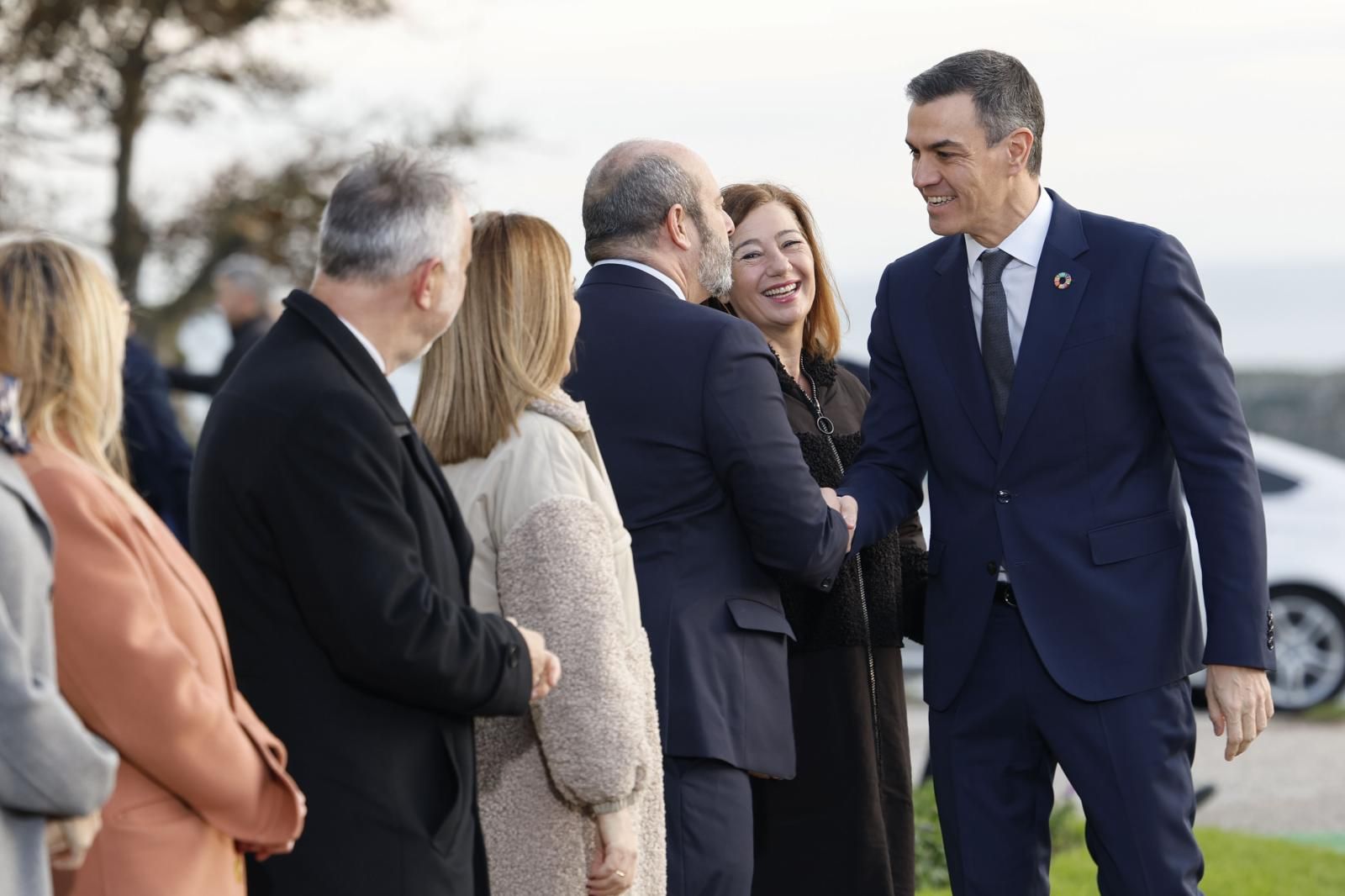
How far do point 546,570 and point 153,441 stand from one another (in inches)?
227

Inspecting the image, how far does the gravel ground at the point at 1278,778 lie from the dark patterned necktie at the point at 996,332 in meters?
3.76

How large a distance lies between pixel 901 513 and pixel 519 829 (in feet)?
4.50

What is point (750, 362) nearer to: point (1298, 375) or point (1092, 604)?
point (1092, 604)

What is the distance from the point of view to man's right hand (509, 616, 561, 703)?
2975 mm

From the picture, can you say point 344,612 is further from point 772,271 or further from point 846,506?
point 772,271

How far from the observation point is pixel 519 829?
3.33 metres

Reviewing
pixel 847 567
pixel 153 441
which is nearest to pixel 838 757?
pixel 847 567

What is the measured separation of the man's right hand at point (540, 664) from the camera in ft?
9.76

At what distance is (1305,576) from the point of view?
10.2 m

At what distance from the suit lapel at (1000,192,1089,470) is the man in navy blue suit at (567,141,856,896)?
46 centimetres

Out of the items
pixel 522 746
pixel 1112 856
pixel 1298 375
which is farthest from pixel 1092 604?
pixel 1298 375

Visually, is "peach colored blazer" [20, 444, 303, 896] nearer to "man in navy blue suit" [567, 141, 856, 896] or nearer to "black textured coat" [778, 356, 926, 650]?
"man in navy blue suit" [567, 141, 856, 896]

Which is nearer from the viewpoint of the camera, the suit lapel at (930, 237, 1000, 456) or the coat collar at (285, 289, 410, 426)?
the coat collar at (285, 289, 410, 426)

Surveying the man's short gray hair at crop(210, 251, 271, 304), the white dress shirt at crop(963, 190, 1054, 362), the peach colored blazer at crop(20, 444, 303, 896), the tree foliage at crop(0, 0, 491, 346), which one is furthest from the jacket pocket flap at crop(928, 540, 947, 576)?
the tree foliage at crop(0, 0, 491, 346)
